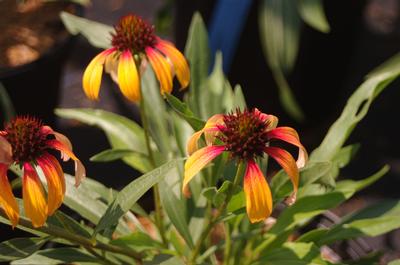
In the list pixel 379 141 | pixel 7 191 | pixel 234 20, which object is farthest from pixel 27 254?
pixel 379 141

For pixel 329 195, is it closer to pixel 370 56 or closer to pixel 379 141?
pixel 379 141

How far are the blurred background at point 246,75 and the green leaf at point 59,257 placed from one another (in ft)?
2.21

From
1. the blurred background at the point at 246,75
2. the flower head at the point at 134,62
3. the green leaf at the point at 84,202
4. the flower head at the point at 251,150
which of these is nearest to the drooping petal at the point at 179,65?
the flower head at the point at 134,62

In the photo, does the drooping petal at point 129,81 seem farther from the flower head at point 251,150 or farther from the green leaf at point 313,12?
the green leaf at point 313,12

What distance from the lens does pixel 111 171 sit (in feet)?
5.66

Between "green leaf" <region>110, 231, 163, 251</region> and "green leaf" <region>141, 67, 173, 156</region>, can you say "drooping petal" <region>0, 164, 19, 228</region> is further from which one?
"green leaf" <region>141, 67, 173, 156</region>

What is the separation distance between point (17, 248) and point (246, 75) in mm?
1075

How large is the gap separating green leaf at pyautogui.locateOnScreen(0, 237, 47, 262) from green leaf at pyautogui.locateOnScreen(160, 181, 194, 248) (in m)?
0.23

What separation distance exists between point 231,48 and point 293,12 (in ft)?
1.04

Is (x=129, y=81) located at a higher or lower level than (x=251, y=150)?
higher

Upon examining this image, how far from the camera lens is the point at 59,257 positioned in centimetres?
82

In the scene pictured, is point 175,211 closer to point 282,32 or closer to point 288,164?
point 288,164

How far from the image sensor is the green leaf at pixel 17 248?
2.32 feet

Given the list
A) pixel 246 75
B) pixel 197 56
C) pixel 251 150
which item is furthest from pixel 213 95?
pixel 246 75
